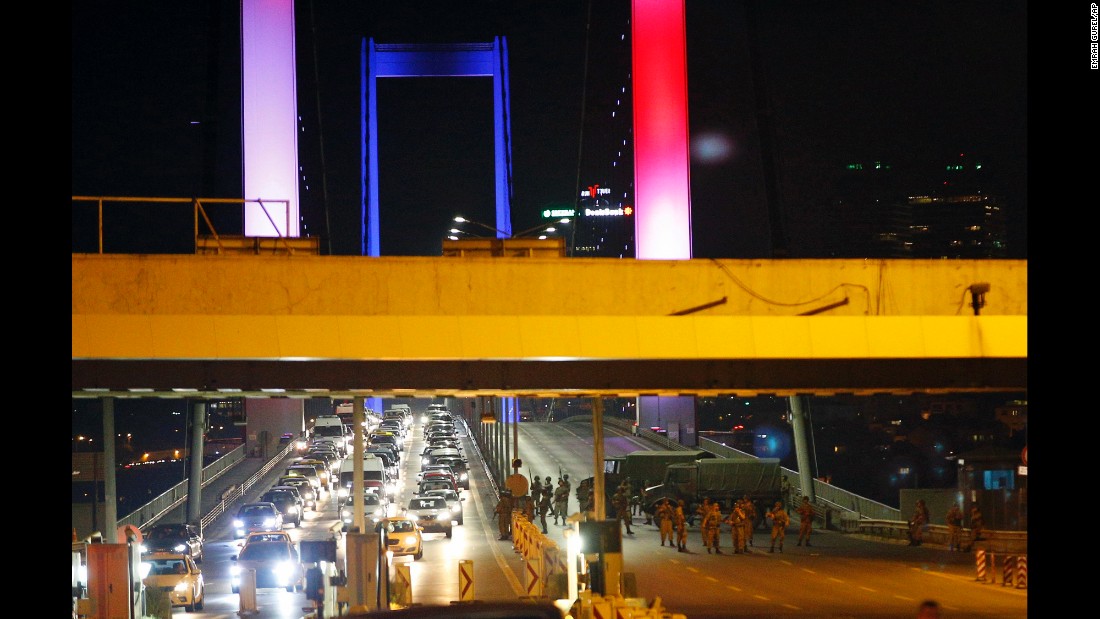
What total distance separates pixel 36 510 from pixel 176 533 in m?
25.6

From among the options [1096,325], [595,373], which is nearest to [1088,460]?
[1096,325]

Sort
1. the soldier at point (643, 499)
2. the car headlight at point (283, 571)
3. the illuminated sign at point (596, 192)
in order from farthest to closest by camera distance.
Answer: the illuminated sign at point (596, 192) < the soldier at point (643, 499) < the car headlight at point (283, 571)

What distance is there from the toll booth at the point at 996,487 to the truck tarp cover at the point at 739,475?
9.20 meters

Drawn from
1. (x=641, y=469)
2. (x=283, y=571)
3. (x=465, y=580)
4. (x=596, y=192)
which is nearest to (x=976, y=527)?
(x=641, y=469)

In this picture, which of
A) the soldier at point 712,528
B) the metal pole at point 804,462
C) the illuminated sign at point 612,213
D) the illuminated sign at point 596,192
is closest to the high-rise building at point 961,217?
the illuminated sign at point 612,213

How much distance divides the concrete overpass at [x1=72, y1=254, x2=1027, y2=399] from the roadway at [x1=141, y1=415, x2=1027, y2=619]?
12.0ft

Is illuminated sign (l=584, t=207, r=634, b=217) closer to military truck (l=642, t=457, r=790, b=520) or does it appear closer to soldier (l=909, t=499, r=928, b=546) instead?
military truck (l=642, t=457, r=790, b=520)

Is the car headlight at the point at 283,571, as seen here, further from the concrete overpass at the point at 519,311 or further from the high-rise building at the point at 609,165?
the high-rise building at the point at 609,165

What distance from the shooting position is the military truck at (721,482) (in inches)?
1704

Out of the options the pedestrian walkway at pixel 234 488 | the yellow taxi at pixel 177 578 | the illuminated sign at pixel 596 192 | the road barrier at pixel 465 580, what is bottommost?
the pedestrian walkway at pixel 234 488

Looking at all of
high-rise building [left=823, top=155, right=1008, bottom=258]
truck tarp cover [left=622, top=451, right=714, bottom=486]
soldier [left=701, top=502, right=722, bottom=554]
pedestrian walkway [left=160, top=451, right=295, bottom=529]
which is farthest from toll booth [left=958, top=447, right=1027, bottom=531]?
high-rise building [left=823, top=155, right=1008, bottom=258]

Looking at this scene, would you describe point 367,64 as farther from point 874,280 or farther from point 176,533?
point 874,280

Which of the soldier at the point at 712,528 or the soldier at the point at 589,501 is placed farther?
the soldier at the point at 589,501

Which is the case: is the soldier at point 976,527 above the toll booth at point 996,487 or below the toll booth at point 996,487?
below
